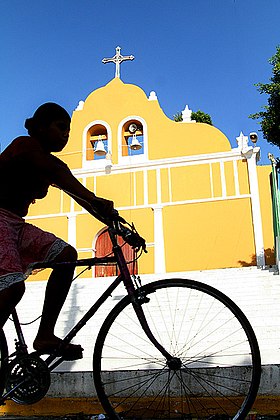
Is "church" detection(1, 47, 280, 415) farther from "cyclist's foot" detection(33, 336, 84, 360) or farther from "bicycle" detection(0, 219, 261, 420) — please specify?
"cyclist's foot" detection(33, 336, 84, 360)

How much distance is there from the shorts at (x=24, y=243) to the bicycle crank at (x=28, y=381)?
37cm

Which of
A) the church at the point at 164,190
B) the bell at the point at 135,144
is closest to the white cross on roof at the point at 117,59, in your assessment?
the church at the point at 164,190

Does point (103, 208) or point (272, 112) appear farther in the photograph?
point (272, 112)

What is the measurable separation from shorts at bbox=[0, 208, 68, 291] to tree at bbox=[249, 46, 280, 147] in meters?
9.04

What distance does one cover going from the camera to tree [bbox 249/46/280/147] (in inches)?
407

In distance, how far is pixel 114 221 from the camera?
206cm

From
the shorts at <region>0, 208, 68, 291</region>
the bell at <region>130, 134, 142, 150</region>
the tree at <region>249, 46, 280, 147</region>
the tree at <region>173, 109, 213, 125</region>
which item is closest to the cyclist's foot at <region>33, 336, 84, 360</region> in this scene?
the shorts at <region>0, 208, 68, 291</region>

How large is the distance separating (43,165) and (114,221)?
398 millimetres

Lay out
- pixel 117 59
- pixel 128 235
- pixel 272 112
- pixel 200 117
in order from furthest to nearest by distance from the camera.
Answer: pixel 200 117 < pixel 117 59 < pixel 272 112 < pixel 128 235

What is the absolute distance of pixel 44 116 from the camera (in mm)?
2197

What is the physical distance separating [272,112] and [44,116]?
904 cm

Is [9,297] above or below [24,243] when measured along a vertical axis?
below

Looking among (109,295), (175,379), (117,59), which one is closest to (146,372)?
(175,379)

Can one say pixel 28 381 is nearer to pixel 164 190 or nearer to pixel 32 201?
pixel 32 201
